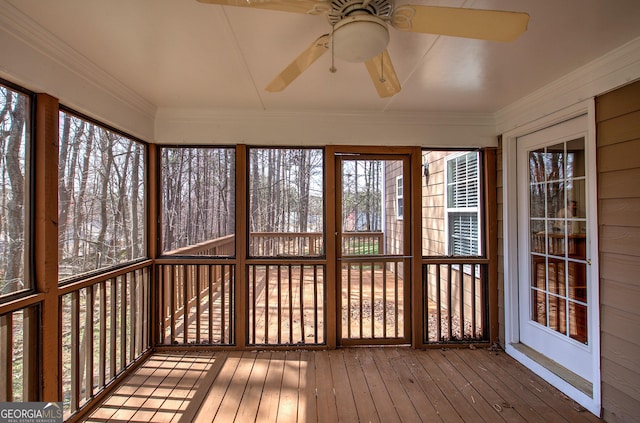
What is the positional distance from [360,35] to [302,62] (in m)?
0.42

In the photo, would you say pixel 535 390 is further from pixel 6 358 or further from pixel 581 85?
pixel 6 358

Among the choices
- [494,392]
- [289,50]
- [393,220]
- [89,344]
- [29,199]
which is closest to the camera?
[29,199]

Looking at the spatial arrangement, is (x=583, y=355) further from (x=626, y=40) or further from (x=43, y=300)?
(x=43, y=300)

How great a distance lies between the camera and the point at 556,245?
2.41 metres

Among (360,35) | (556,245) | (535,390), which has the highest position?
(360,35)

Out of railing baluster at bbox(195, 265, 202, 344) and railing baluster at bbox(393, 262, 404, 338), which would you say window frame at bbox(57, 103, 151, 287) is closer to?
railing baluster at bbox(195, 265, 202, 344)

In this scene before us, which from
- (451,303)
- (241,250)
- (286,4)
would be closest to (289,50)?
(286,4)

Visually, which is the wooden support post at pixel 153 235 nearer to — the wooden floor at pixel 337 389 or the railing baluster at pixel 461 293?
the wooden floor at pixel 337 389

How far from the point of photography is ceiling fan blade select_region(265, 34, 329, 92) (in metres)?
1.37

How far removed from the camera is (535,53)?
72.5 inches

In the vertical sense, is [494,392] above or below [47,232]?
below

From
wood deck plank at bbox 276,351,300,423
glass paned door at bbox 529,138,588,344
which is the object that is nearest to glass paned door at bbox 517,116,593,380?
glass paned door at bbox 529,138,588,344

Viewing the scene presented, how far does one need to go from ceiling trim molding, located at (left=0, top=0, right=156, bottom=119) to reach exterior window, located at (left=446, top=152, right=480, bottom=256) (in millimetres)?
3148

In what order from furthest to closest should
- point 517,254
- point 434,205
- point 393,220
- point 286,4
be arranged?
point 434,205, point 393,220, point 517,254, point 286,4
